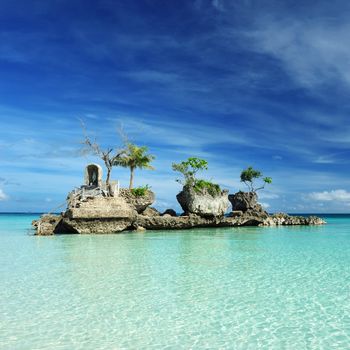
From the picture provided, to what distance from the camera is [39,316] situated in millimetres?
6602

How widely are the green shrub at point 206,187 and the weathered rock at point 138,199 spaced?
3964 millimetres

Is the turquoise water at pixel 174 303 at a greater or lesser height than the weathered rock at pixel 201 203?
lesser

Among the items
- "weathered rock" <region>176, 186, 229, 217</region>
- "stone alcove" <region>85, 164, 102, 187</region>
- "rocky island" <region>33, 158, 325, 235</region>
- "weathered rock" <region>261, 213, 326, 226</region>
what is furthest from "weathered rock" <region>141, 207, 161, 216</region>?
"weathered rock" <region>261, 213, 326, 226</region>

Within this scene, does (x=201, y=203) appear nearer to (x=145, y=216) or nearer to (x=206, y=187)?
(x=206, y=187)

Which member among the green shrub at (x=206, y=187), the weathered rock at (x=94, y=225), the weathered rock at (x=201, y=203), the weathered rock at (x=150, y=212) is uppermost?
the green shrub at (x=206, y=187)

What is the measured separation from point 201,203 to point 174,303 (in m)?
23.3

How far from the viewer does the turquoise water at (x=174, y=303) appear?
18.3 ft

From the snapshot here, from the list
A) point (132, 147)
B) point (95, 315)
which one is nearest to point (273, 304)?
point (95, 315)

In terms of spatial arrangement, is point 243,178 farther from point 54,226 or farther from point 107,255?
point 107,255

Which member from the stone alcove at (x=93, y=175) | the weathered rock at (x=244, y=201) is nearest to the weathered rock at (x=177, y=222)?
the stone alcove at (x=93, y=175)

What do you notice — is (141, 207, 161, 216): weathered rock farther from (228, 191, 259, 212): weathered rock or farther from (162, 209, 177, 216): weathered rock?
(228, 191, 259, 212): weathered rock

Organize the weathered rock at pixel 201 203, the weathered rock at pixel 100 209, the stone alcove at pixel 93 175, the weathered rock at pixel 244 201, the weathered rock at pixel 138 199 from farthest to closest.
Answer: the weathered rock at pixel 244 201
the weathered rock at pixel 201 203
the weathered rock at pixel 138 199
the stone alcove at pixel 93 175
the weathered rock at pixel 100 209

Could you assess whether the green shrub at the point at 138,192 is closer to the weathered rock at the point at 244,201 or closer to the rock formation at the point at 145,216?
the rock formation at the point at 145,216

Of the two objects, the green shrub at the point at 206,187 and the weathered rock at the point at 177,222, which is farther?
the green shrub at the point at 206,187
